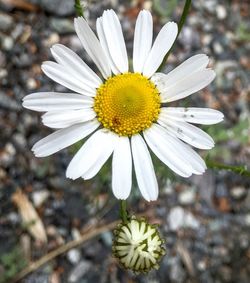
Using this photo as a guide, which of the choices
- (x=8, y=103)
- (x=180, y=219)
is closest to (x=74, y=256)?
(x=180, y=219)

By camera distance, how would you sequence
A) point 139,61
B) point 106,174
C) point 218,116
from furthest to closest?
point 106,174, point 139,61, point 218,116

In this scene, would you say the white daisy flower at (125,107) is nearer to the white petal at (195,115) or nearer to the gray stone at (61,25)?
the white petal at (195,115)

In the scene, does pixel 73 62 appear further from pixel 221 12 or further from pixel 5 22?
pixel 221 12

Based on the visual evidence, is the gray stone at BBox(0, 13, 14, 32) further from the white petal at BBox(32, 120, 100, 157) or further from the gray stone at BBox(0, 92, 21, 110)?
the white petal at BBox(32, 120, 100, 157)

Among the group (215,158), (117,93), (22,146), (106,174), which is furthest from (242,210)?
(117,93)

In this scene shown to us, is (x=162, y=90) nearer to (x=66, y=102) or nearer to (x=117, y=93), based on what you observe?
(x=117, y=93)

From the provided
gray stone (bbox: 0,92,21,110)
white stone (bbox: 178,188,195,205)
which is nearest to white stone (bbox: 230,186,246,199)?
white stone (bbox: 178,188,195,205)
